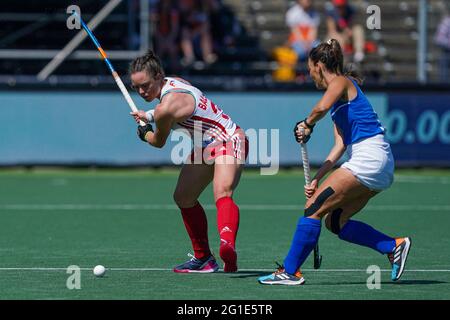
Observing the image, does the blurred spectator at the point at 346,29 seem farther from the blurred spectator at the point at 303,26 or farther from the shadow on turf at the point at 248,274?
the shadow on turf at the point at 248,274

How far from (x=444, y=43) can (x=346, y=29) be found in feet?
6.04

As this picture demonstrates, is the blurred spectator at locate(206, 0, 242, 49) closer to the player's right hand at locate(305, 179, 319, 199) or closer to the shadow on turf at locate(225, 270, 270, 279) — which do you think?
the shadow on turf at locate(225, 270, 270, 279)

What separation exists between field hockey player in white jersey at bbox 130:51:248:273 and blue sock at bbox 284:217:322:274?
68cm

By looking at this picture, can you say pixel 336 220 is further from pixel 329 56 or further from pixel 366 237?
pixel 329 56

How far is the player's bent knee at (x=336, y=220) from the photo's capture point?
8898mm

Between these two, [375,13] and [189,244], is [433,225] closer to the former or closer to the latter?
[189,244]

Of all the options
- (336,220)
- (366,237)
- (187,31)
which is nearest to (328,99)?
(336,220)

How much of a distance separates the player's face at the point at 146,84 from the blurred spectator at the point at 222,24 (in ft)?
43.6

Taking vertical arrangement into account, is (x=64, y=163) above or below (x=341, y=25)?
below

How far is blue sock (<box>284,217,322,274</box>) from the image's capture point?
8516 millimetres

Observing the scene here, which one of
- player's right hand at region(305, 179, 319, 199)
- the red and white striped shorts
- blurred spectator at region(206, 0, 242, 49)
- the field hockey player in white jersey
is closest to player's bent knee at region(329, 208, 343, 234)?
player's right hand at region(305, 179, 319, 199)

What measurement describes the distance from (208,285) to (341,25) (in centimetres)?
1367

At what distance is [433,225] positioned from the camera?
13.0 metres

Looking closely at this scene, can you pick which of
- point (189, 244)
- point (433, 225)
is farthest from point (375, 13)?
point (189, 244)
